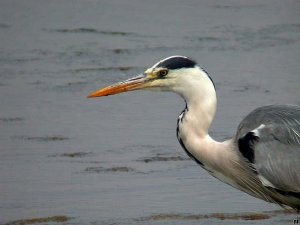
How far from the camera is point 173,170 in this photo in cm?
999

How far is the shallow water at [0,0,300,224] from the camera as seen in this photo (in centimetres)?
920

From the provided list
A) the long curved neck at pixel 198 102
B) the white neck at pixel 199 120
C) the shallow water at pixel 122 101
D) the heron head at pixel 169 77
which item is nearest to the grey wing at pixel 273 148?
the white neck at pixel 199 120

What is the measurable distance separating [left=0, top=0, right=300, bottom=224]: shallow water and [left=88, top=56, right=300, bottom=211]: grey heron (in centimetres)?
96

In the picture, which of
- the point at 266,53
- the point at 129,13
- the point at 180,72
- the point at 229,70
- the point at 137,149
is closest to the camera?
the point at 180,72

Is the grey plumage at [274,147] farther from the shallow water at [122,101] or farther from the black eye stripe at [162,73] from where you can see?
the shallow water at [122,101]

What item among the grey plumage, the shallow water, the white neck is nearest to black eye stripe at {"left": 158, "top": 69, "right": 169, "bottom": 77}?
the white neck

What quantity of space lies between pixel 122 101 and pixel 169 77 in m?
3.99

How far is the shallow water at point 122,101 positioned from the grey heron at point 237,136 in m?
0.96

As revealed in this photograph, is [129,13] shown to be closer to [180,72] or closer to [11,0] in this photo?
[11,0]

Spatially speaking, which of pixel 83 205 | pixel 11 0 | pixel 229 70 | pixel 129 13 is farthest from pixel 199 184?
pixel 11 0

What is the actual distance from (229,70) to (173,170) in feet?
10.8

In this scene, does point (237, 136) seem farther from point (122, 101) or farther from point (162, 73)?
point (122, 101)

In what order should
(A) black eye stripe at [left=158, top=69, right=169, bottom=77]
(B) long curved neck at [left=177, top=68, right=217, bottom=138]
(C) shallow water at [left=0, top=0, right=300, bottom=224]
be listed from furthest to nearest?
(C) shallow water at [left=0, top=0, right=300, bottom=224]
(A) black eye stripe at [left=158, top=69, right=169, bottom=77]
(B) long curved neck at [left=177, top=68, right=217, bottom=138]

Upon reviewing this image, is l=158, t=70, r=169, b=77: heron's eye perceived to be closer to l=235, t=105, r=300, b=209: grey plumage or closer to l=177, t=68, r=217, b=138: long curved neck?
l=177, t=68, r=217, b=138: long curved neck
